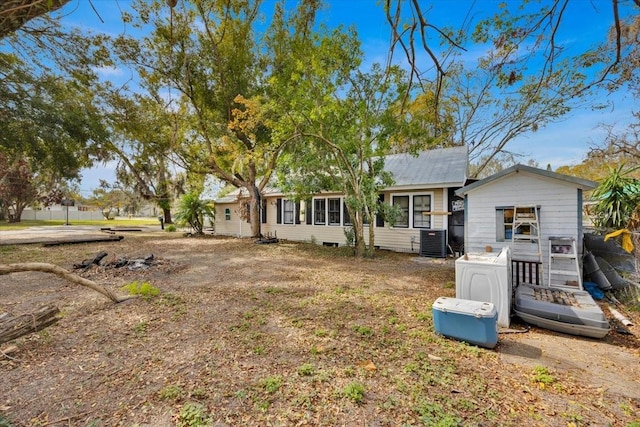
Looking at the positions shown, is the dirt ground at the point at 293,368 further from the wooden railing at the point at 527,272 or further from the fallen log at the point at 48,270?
the wooden railing at the point at 527,272

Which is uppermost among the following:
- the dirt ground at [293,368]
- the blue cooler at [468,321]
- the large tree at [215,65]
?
the large tree at [215,65]

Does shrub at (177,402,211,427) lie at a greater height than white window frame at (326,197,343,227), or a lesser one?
lesser

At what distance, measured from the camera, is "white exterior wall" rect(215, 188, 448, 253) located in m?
10.2

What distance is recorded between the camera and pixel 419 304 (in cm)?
488

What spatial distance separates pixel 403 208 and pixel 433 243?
1788 mm

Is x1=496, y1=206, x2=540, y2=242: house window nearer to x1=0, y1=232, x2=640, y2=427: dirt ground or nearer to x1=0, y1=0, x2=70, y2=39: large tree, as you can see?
x1=0, y1=232, x2=640, y2=427: dirt ground

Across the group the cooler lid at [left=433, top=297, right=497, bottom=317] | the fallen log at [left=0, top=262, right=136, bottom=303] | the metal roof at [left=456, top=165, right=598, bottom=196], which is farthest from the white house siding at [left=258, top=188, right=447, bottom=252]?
the fallen log at [left=0, top=262, right=136, bottom=303]

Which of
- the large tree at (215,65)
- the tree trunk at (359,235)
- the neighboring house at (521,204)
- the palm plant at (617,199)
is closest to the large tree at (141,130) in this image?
the large tree at (215,65)

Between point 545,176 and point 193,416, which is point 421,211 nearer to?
point 545,176

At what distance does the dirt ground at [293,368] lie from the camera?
87.6 inches

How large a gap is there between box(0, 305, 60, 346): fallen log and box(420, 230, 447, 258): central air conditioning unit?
30.9 ft

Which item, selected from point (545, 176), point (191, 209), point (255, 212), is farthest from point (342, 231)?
point (191, 209)

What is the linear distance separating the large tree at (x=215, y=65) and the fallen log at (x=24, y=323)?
26.3 feet

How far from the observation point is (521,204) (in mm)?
5719
